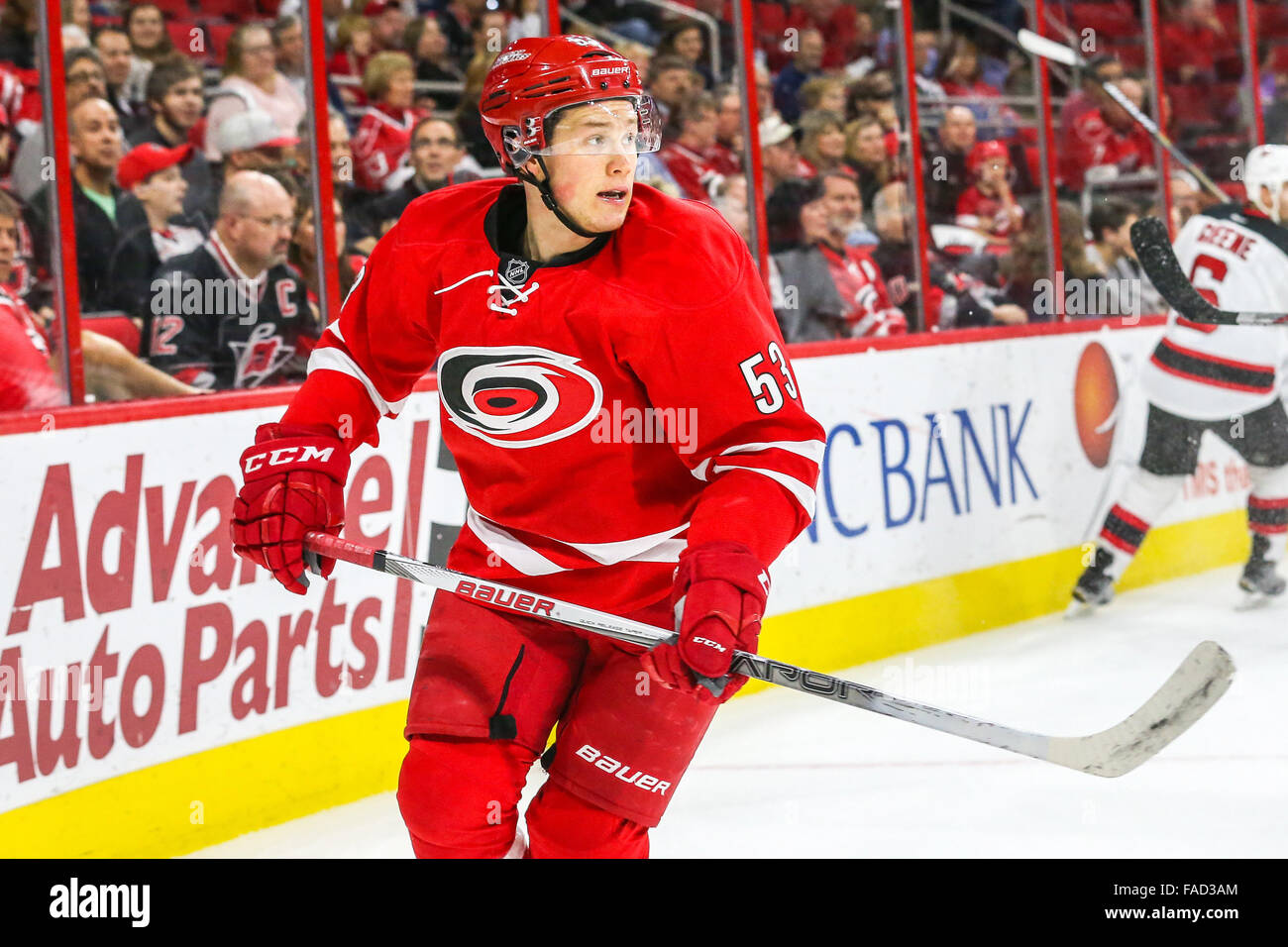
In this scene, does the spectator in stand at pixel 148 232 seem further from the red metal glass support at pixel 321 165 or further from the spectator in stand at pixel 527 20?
the spectator in stand at pixel 527 20

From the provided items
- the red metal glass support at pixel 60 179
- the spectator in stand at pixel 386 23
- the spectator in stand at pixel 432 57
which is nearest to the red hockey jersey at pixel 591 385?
the red metal glass support at pixel 60 179

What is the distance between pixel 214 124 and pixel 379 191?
0.46 metres

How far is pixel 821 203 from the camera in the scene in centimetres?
484

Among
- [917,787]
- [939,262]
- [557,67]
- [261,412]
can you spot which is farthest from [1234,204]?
[557,67]

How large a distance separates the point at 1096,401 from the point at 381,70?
2.74m

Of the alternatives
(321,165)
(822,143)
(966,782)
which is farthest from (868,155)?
(966,782)

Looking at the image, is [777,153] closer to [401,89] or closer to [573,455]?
[401,89]

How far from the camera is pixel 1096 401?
5.41m

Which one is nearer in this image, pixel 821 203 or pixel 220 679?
pixel 220 679

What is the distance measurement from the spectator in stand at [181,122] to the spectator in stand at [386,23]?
29.0 inches

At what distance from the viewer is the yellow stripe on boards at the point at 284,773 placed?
289 centimetres

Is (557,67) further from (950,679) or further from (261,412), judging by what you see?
(950,679)

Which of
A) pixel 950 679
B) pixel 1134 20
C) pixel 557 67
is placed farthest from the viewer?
pixel 1134 20

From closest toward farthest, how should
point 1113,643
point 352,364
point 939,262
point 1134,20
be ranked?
point 352,364 < point 1113,643 < point 939,262 < point 1134,20
